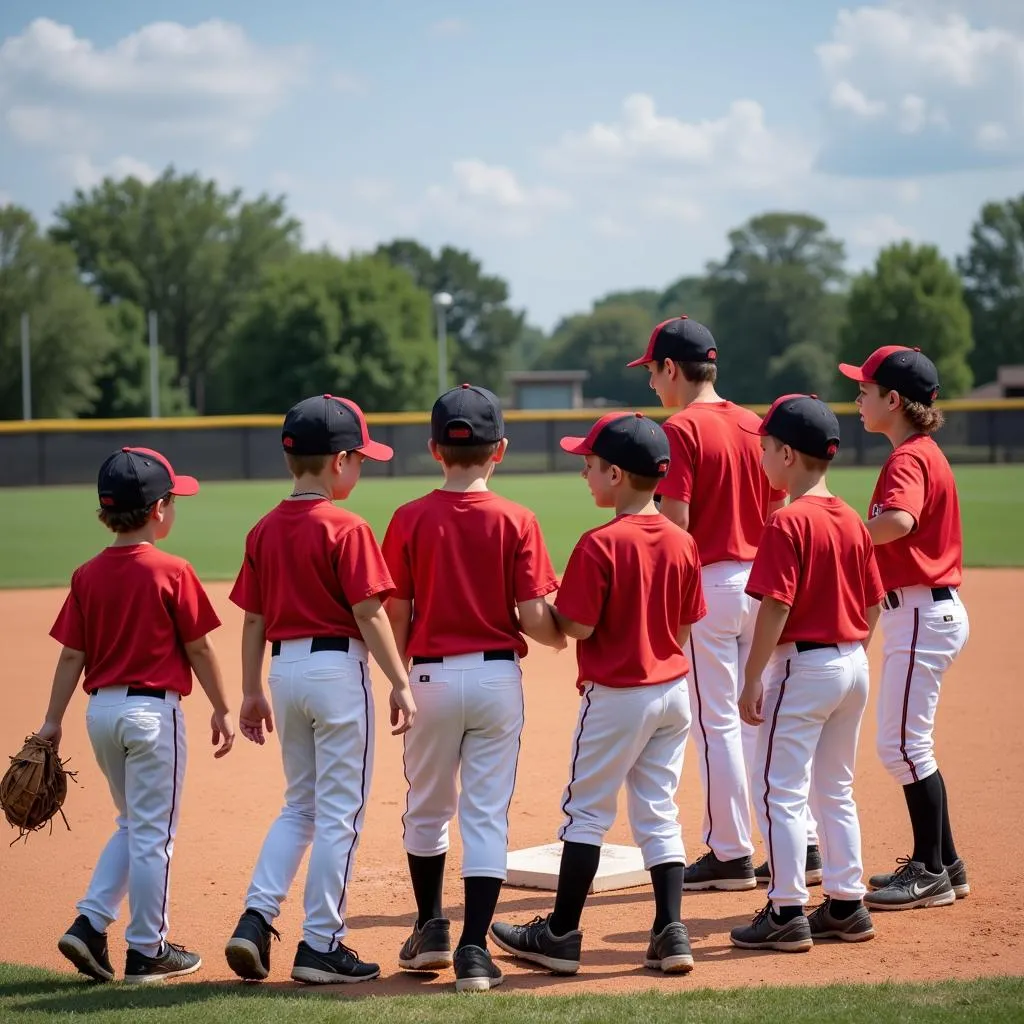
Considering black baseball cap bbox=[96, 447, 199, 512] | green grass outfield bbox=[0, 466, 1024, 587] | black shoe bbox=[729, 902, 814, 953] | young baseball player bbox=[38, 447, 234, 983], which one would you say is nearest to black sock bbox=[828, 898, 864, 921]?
black shoe bbox=[729, 902, 814, 953]

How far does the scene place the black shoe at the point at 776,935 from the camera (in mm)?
4309

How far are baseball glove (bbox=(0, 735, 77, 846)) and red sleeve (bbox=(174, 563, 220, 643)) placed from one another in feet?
1.92

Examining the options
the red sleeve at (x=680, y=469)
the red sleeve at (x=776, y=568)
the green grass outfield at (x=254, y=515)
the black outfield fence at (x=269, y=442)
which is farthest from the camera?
the black outfield fence at (x=269, y=442)

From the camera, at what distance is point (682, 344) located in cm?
505

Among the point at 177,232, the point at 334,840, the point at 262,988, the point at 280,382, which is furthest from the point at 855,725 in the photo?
the point at 177,232

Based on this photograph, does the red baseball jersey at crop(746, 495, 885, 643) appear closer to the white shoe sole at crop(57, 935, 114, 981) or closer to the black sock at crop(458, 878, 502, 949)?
the black sock at crop(458, 878, 502, 949)

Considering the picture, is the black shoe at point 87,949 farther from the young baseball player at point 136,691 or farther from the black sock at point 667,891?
the black sock at point 667,891

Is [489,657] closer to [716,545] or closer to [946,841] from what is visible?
[716,545]

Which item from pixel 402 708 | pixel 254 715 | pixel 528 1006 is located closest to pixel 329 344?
pixel 254 715

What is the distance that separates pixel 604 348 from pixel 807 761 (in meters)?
114

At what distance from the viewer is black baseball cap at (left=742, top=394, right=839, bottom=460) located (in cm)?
436

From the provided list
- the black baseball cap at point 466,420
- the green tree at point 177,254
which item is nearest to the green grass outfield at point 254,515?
the black baseball cap at point 466,420

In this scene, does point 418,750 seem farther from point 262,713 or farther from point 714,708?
point 714,708

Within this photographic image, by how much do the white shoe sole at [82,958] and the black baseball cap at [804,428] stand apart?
260cm
